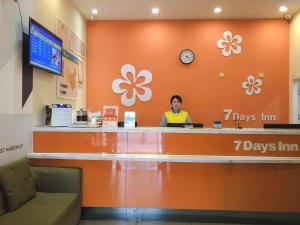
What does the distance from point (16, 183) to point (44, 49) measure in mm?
1761

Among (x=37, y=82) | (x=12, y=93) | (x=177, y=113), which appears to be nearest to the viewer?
(x=12, y=93)

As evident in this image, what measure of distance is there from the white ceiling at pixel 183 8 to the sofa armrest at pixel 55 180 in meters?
3.28

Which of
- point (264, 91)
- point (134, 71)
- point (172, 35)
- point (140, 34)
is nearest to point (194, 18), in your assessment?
point (172, 35)

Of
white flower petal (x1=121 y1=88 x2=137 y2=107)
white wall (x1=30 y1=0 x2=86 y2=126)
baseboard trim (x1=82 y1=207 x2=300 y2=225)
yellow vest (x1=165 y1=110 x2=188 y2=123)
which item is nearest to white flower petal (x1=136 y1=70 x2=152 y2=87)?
white flower petal (x1=121 y1=88 x2=137 y2=107)

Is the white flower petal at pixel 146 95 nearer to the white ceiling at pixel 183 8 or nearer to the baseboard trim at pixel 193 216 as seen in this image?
the white ceiling at pixel 183 8

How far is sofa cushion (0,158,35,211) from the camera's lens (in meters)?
2.82

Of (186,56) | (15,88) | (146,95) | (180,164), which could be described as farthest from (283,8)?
(15,88)

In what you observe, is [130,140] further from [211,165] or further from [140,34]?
[140,34]

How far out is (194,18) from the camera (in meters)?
6.31

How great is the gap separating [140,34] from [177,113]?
2.15 m

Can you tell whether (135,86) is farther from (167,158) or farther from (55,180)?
(55,180)

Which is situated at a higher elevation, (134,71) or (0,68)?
(134,71)

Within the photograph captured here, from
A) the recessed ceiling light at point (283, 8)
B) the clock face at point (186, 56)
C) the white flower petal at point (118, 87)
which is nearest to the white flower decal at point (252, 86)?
the clock face at point (186, 56)

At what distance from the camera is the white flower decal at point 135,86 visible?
638cm
